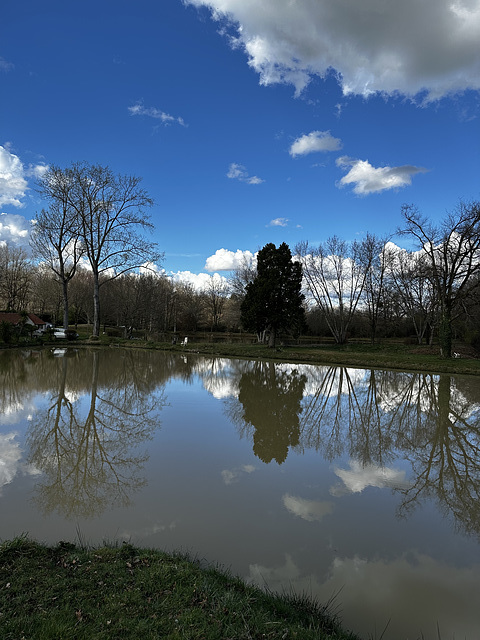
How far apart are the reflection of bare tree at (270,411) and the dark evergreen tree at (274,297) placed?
13.9 metres

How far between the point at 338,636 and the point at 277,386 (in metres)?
12.0

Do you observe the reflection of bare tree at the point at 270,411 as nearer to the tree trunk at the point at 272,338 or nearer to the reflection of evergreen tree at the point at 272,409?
the reflection of evergreen tree at the point at 272,409

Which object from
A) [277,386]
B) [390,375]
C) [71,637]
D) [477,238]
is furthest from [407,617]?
[477,238]

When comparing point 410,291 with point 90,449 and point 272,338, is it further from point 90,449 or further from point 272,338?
point 90,449

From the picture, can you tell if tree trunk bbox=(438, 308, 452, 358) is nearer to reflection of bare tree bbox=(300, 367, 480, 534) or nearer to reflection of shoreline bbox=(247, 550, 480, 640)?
reflection of bare tree bbox=(300, 367, 480, 534)

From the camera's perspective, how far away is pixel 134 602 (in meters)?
2.62

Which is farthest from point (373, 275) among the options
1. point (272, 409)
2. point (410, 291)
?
point (272, 409)

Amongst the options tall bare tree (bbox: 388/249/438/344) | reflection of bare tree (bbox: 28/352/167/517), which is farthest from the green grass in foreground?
tall bare tree (bbox: 388/249/438/344)

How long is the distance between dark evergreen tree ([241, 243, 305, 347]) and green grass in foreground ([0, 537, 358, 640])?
2737 cm

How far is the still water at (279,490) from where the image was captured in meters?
3.34

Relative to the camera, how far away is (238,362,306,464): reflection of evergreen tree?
7254mm

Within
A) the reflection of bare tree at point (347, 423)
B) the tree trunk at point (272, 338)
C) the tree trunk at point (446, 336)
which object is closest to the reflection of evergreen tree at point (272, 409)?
the reflection of bare tree at point (347, 423)

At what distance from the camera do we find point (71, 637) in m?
2.26

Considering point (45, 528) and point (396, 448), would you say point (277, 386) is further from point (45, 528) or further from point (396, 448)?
point (45, 528)
